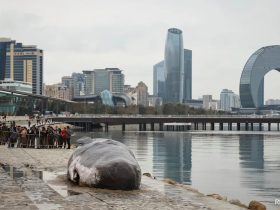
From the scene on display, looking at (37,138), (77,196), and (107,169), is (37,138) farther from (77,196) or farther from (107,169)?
(77,196)

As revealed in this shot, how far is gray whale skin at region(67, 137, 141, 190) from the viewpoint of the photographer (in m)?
17.9

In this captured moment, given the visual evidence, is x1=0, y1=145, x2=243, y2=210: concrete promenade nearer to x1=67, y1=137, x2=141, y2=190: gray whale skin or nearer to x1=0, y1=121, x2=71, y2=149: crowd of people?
x1=67, y1=137, x2=141, y2=190: gray whale skin

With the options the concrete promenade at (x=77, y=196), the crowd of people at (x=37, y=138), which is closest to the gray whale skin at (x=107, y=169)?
the concrete promenade at (x=77, y=196)

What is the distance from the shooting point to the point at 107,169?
17.9 meters

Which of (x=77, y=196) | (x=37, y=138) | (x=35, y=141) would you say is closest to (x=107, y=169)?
(x=77, y=196)

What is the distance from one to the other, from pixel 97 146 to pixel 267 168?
29.8 metres

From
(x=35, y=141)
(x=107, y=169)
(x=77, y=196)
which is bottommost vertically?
(x=77, y=196)

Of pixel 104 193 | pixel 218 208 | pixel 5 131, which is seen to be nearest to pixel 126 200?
pixel 104 193

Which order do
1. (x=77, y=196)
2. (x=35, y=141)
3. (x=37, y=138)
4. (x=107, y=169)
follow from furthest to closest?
(x=35, y=141) → (x=37, y=138) → (x=107, y=169) → (x=77, y=196)

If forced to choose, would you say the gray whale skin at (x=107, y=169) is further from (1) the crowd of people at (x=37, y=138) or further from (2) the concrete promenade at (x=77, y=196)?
(1) the crowd of people at (x=37, y=138)

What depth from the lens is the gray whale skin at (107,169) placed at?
704 inches

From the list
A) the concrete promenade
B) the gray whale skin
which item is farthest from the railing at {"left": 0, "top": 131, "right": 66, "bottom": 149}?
the gray whale skin

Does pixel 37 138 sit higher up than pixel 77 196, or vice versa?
pixel 37 138

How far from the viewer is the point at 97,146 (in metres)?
20.3
